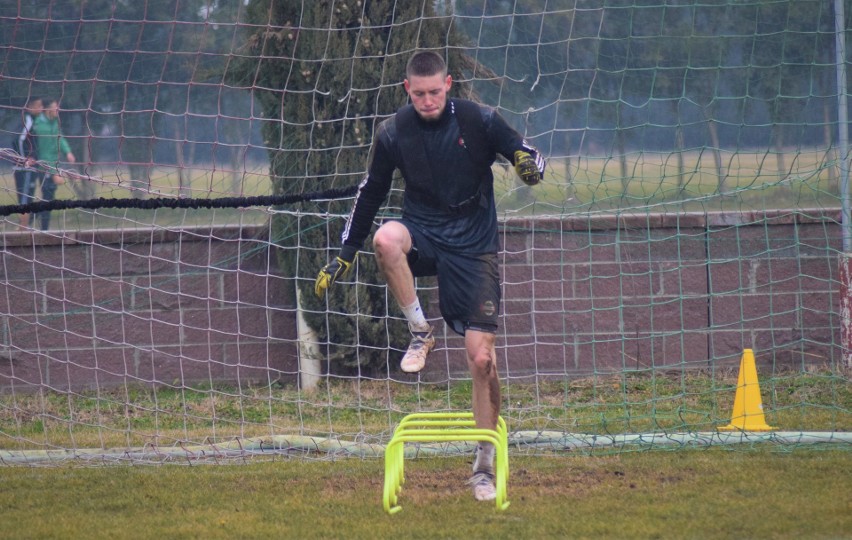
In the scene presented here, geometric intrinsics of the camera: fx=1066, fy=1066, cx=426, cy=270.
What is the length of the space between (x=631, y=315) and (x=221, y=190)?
3711 millimetres

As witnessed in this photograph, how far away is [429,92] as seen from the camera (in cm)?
548

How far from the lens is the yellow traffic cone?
7.10 meters

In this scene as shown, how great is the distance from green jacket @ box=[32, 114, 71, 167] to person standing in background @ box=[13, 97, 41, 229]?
4 cm

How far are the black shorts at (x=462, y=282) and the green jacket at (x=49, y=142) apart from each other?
342 centimetres

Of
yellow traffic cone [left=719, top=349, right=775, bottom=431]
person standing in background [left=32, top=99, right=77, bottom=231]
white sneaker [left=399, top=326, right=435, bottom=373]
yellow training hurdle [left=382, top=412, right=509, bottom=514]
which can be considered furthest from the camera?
person standing in background [left=32, top=99, right=77, bottom=231]

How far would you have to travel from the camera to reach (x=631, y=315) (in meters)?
9.30

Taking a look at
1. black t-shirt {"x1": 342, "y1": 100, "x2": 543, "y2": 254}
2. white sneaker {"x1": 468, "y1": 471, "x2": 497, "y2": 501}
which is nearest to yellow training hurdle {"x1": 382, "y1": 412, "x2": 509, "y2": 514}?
white sneaker {"x1": 468, "y1": 471, "x2": 497, "y2": 501}

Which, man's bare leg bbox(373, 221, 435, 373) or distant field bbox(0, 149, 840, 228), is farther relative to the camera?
distant field bbox(0, 149, 840, 228)

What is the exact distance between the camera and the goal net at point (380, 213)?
24.7 feet

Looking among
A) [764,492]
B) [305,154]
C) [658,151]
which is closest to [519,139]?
[764,492]

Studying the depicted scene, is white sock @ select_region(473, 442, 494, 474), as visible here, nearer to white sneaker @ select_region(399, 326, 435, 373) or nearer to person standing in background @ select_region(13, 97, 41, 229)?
white sneaker @ select_region(399, 326, 435, 373)

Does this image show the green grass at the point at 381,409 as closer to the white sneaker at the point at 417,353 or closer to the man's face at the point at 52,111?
the white sneaker at the point at 417,353

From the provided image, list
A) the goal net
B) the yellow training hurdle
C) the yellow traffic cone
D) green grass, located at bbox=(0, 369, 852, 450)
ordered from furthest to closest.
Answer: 1. the goal net
2. green grass, located at bbox=(0, 369, 852, 450)
3. the yellow traffic cone
4. the yellow training hurdle

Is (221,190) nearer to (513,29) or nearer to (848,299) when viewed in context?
(513,29)
